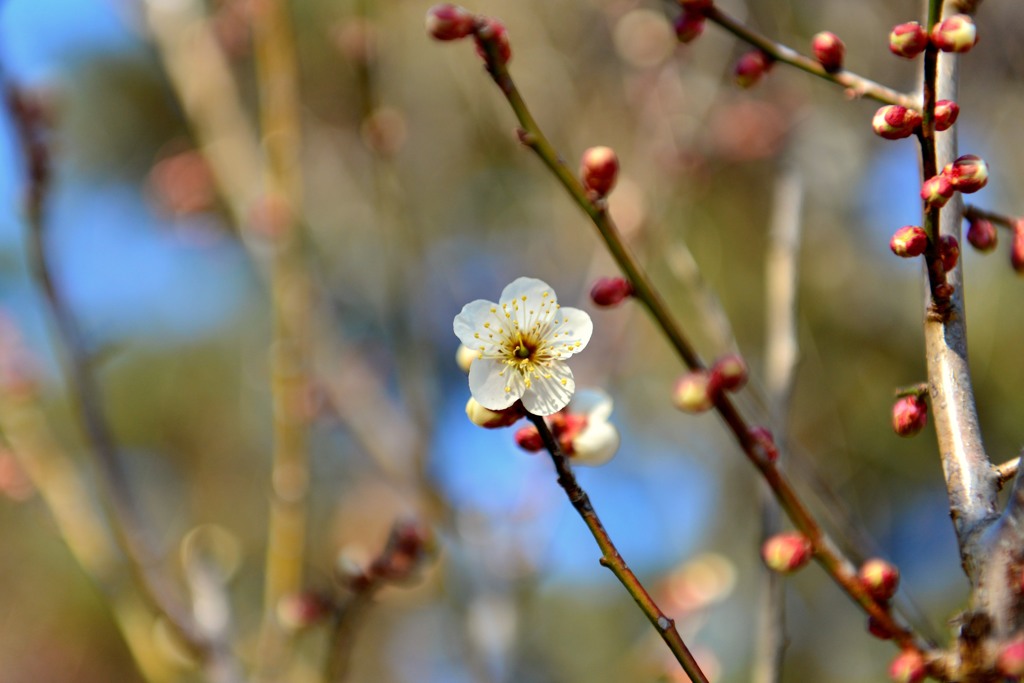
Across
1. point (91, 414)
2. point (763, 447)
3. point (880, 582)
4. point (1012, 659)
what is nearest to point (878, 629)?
point (880, 582)

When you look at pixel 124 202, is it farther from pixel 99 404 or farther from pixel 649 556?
pixel 99 404

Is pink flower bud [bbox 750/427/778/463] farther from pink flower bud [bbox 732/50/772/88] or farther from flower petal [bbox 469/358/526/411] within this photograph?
pink flower bud [bbox 732/50/772/88]

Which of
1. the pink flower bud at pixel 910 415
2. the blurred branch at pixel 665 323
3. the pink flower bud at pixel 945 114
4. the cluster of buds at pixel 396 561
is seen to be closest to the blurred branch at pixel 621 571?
the blurred branch at pixel 665 323

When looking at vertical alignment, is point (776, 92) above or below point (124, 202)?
above

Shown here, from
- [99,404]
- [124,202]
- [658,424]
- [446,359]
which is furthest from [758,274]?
[124,202]

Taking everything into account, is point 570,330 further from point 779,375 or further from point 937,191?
point 779,375

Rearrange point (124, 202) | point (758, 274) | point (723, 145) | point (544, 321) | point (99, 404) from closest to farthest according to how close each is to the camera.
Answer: point (544, 321)
point (99, 404)
point (723, 145)
point (758, 274)
point (124, 202)

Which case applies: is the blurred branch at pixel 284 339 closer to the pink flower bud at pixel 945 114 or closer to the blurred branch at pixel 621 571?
the blurred branch at pixel 621 571
